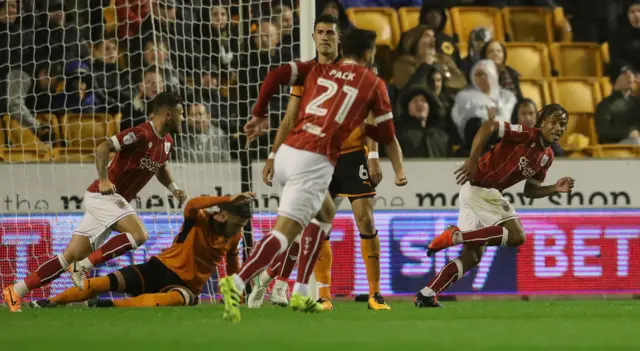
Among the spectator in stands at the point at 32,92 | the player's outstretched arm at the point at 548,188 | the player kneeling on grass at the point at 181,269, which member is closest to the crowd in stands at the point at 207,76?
the spectator in stands at the point at 32,92

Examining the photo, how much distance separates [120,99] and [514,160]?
4.52 m

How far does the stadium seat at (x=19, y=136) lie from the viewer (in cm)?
1067

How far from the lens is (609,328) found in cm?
561

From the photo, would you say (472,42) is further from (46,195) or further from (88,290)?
(88,290)

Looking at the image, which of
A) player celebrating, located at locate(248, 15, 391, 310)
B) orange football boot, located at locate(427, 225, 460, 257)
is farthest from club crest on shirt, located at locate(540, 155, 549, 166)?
player celebrating, located at locate(248, 15, 391, 310)

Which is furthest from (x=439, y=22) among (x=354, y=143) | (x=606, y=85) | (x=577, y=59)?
(x=354, y=143)

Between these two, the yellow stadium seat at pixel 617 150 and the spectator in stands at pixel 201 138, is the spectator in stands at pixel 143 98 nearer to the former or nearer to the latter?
the spectator in stands at pixel 201 138

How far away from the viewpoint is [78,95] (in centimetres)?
1105

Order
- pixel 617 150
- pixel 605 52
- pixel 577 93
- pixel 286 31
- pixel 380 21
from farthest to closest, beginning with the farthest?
1. pixel 605 52
2. pixel 380 21
3. pixel 577 93
4. pixel 617 150
5. pixel 286 31

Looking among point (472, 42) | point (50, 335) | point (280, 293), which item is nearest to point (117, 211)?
point (280, 293)

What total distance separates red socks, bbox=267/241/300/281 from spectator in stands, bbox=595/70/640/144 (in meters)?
5.46

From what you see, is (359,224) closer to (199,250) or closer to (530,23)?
(199,250)

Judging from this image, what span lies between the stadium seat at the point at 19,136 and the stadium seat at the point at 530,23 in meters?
6.43

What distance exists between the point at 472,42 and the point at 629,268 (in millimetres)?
3631
